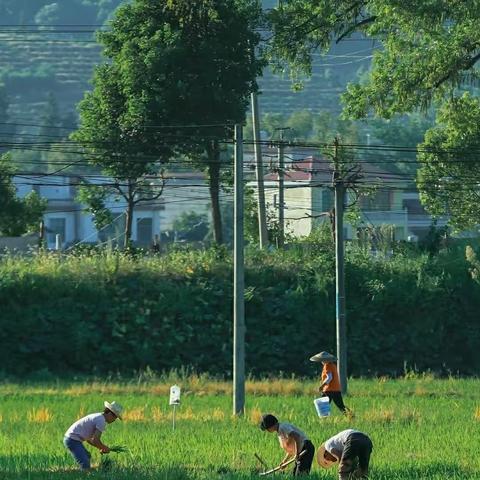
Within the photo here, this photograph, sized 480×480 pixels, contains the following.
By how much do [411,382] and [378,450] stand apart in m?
18.9

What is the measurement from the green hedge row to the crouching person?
26.9m

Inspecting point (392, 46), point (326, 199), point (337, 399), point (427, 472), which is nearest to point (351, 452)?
point (427, 472)

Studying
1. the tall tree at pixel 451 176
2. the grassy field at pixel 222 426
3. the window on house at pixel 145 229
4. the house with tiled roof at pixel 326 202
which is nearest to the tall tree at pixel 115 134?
the grassy field at pixel 222 426

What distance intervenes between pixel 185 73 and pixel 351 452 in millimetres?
27371

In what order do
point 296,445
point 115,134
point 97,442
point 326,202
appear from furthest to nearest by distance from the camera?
point 326,202, point 115,134, point 97,442, point 296,445

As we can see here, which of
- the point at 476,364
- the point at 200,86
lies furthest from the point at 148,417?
the point at 476,364

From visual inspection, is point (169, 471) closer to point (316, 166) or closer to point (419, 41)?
point (419, 41)

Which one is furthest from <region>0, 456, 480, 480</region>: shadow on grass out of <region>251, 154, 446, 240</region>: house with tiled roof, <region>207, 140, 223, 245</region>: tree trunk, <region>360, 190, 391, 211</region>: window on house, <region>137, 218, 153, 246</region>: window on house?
<region>137, 218, 153, 246</region>: window on house

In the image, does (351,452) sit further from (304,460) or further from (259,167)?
(259,167)

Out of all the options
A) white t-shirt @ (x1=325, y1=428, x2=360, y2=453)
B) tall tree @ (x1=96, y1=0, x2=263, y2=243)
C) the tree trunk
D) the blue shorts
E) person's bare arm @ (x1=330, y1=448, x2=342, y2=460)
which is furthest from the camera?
the tree trunk

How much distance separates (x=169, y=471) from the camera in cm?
1689

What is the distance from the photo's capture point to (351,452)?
15320 millimetres

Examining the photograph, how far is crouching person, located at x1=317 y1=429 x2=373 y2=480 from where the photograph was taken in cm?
1533

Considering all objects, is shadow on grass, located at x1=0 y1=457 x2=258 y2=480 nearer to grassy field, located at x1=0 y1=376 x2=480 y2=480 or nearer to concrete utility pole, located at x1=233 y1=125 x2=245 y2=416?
grassy field, located at x1=0 y1=376 x2=480 y2=480
